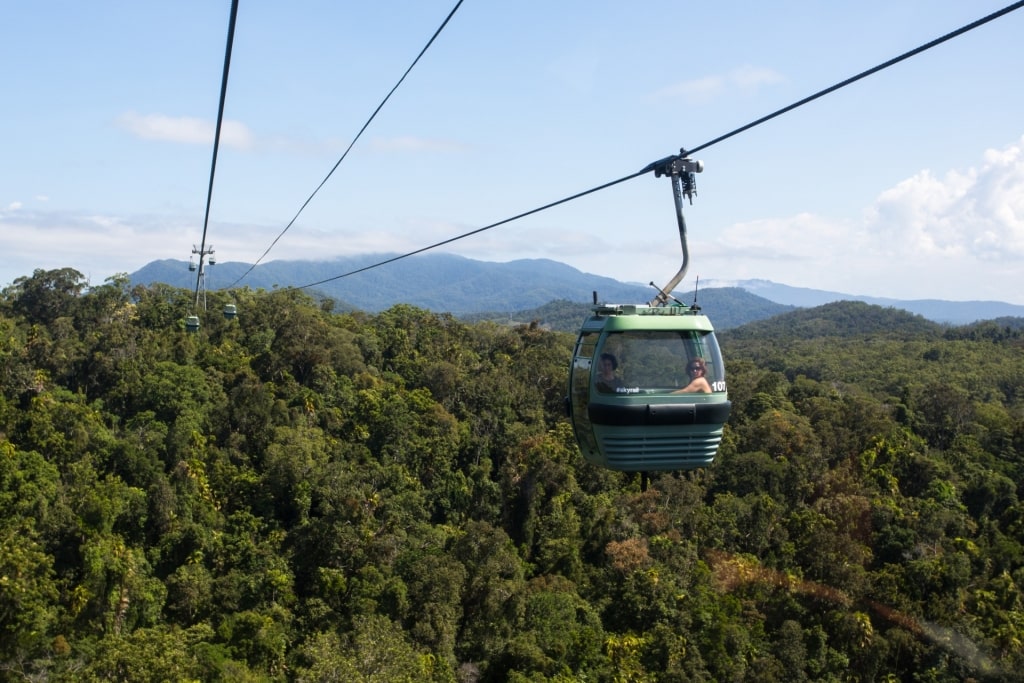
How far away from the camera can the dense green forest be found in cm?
2178

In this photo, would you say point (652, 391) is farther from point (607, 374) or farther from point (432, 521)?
point (432, 521)

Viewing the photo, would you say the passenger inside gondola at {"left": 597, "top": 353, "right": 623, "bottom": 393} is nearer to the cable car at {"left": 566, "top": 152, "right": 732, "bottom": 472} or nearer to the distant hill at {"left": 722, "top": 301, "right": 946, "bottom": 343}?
the cable car at {"left": 566, "top": 152, "right": 732, "bottom": 472}

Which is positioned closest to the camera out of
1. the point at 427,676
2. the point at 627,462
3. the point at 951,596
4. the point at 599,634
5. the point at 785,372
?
the point at 627,462

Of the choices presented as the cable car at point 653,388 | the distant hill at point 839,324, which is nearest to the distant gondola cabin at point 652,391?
the cable car at point 653,388

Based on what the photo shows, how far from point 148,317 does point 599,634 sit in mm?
25544

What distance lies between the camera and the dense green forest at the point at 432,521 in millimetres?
21781

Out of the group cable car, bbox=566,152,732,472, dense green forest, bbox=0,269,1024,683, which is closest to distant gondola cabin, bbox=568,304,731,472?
cable car, bbox=566,152,732,472

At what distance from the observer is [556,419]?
120 feet

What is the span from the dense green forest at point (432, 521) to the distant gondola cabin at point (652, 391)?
13894 millimetres

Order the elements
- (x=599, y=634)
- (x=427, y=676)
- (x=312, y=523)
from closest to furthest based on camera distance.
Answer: (x=427, y=676)
(x=599, y=634)
(x=312, y=523)

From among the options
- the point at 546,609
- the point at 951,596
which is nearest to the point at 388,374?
the point at 546,609

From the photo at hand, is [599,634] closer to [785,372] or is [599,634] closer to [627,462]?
[627,462]

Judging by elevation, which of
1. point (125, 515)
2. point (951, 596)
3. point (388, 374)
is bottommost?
point (951, 596)

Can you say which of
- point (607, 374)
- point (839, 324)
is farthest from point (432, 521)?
point (839, 324)
